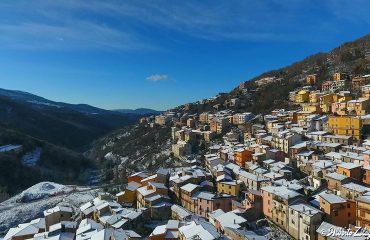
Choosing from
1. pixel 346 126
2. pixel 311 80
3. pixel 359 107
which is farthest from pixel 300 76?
pixel 346 126

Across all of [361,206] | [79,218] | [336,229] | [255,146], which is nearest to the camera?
[336,229]

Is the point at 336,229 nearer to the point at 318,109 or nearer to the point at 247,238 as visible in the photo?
the point at 247,238

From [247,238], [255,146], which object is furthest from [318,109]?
[247,238]

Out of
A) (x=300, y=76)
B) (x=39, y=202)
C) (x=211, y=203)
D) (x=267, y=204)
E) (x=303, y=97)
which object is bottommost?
(x=39, y=202)

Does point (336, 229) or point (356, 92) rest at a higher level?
point (356, 92)

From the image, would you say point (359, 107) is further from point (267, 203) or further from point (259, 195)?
point (267, 203)

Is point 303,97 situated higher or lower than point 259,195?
higher

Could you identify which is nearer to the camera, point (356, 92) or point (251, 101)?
point (356, 92)
